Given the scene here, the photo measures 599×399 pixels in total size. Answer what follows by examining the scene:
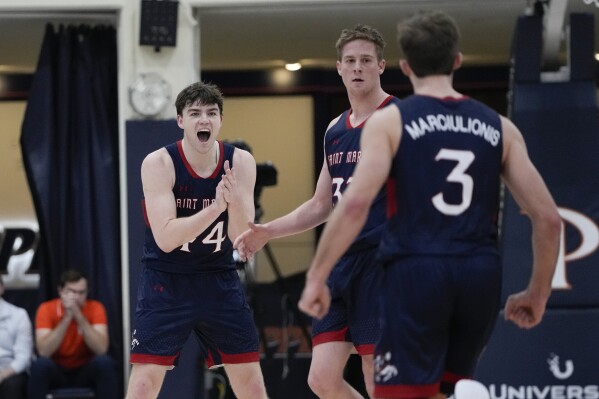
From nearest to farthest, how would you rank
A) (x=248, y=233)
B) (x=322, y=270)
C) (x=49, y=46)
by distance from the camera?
1. (x=322, y=270)
2. (x=248, y=233)
3. (x=49, y=46)

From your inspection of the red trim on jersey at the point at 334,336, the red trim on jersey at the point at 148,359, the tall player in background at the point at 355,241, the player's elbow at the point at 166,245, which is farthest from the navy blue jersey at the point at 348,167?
the red trim on jersey at the point at 148,359

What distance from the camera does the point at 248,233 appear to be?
16.9ft

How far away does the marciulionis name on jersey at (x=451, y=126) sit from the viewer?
373cm

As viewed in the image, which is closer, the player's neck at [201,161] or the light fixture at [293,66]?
the player's neck at [201,161]

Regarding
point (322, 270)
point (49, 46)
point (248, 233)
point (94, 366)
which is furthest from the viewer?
point (49, 46)

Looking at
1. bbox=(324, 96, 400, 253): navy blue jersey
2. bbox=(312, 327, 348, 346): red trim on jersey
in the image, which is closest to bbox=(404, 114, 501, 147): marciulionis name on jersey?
bbox=(324, 96, 400, 253): navy blue jersey

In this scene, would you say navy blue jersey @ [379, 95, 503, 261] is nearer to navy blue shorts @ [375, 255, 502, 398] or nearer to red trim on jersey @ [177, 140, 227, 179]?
navy blue shorts @ [375, 255, 502, 398]

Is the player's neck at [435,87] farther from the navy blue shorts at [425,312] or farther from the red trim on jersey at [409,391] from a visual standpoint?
the red trim on jersey at [409,391]

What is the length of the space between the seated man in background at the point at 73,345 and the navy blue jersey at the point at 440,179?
5131 mm

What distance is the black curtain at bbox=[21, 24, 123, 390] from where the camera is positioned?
9.18 m

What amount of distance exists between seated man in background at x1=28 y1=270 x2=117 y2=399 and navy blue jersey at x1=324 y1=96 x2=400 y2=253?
3.79m

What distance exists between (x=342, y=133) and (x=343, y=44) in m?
0.42

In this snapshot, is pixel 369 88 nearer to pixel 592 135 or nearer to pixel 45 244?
pixel 592 135

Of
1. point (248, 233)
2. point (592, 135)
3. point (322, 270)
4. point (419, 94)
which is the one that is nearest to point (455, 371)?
point (322, 270)
